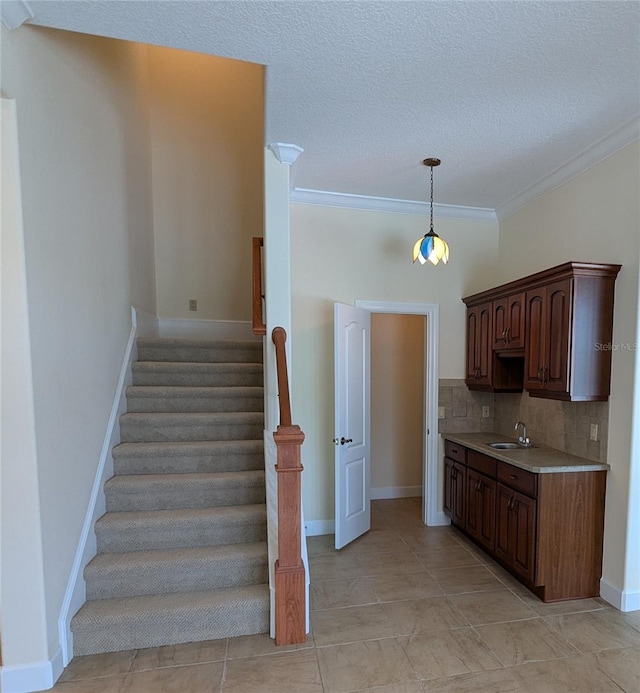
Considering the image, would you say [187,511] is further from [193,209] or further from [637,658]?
[193,209]

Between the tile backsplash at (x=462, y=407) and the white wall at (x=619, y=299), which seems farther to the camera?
the tile backsplash at (x=462, y=407)

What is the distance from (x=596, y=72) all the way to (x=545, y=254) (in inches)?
62.2

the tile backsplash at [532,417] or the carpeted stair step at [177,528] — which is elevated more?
the tile backsplash at [532,417]

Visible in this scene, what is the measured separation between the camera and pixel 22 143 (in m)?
1.82

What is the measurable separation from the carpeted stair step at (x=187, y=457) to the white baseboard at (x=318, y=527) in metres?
1.04

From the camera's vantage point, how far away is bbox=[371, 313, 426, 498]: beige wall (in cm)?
473

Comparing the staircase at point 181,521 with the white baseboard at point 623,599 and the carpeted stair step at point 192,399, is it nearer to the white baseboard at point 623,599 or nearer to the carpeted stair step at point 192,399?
the carpeted stair step at point 192,399

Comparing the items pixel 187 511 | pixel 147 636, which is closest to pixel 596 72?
pixel 187 511

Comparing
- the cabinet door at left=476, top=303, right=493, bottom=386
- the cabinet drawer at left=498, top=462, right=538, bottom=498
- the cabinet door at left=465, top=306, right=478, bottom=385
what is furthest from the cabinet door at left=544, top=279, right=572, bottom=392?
the cabinet door at left=465, top=306, right=478, bottom=385

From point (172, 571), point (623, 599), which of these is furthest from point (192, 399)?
point (623, 599)

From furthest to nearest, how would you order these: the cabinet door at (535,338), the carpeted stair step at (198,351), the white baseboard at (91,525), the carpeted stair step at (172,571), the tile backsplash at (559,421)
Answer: the carpeted stair step at (198,351) → the cabinet door at (535,338) → the tile backsplash at (559,421) → the carpeted stair step at (172,571) → the white baseboard at (91,525)

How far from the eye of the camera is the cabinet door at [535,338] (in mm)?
2812

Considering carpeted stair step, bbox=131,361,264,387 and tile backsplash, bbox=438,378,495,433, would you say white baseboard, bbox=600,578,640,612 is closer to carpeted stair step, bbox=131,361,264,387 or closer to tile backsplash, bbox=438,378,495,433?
tile backsplash, bbox=438,378,495,433

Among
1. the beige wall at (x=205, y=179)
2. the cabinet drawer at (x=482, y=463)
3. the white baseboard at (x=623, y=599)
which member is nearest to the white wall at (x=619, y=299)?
the white baseboard at (x=623, y=599)
